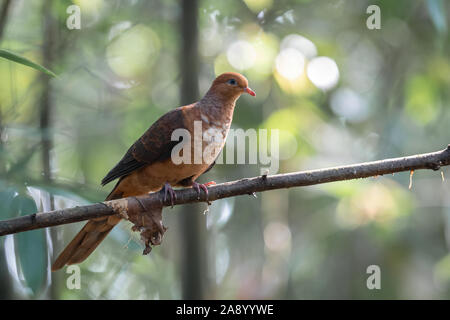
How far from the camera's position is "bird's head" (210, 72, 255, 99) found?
3.94m

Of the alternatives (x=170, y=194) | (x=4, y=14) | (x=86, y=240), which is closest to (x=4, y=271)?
(x=86, y=240)

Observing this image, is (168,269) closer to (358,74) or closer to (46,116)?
(46,116)

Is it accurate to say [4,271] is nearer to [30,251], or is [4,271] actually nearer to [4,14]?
[30,251]

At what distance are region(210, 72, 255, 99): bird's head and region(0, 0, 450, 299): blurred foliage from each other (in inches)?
45.2

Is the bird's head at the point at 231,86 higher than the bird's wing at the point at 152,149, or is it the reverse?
the bird's head at the point at 231,86

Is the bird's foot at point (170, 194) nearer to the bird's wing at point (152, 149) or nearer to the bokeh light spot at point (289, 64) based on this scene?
the bird's wing at point (152, 149)

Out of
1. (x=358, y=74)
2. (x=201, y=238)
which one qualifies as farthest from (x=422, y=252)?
(x=201, y=238)

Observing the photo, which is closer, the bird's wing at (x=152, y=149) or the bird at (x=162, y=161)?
the bird at (x=162, y=161)

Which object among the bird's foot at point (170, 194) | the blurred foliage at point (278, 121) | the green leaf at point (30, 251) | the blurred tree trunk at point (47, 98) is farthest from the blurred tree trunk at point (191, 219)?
the green leaf at point (30, 251)

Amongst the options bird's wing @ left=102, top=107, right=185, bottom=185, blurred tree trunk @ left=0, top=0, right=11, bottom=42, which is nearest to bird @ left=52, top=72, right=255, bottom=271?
bird's wing @ left=102, top=107, right=185, bottom=185

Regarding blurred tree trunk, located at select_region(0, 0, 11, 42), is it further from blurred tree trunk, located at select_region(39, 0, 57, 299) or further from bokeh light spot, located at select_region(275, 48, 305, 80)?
bokeh light spot, located at select_region(275, 48, 305, 80)

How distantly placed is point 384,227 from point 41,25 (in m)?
3.89

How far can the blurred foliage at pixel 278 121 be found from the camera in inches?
201
